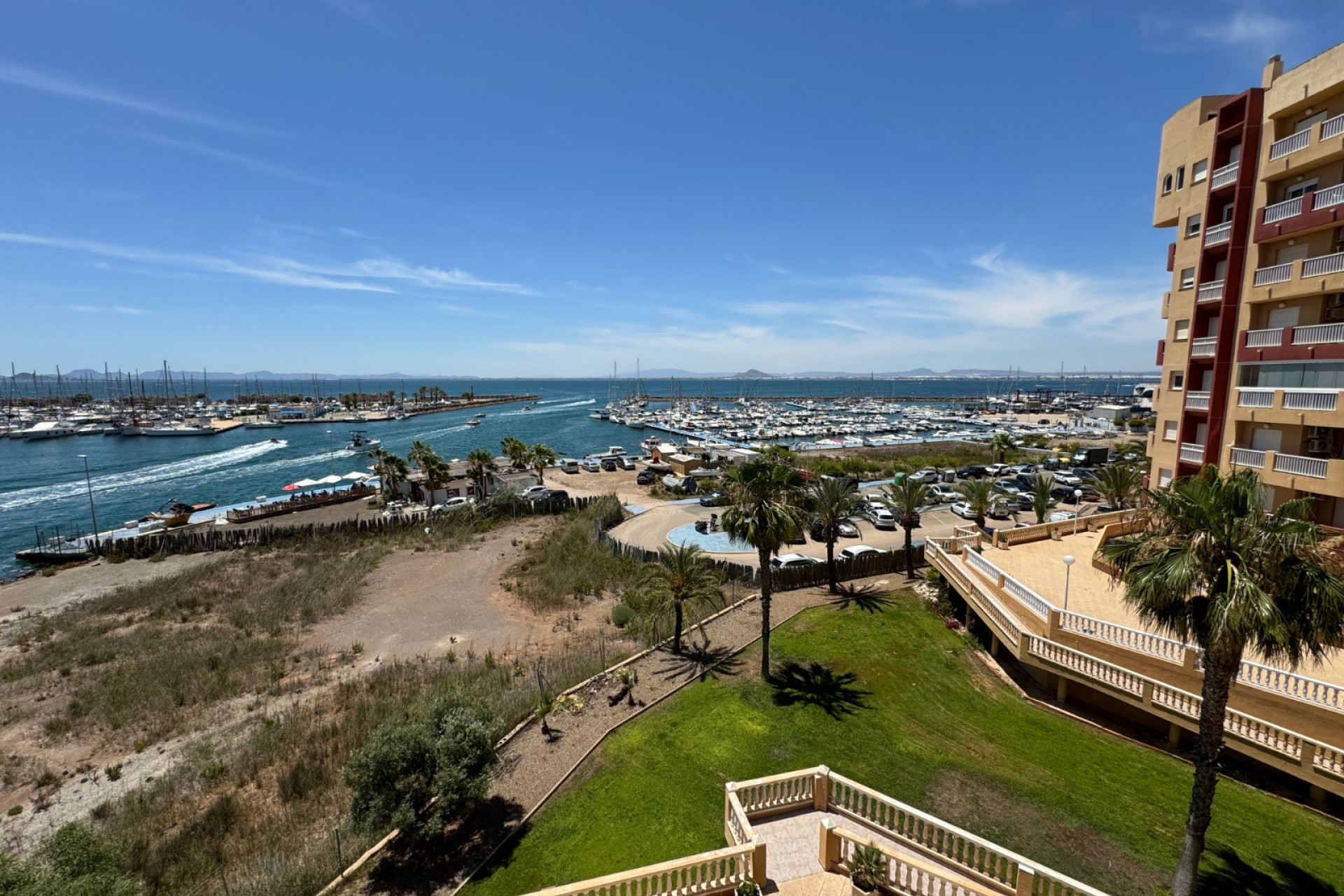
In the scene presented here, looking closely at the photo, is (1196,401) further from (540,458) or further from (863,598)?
(540,458)

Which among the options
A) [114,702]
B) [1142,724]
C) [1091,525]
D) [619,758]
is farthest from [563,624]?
[1091,525]

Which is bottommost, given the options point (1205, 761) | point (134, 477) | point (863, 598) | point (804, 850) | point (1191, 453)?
point (134, 477)

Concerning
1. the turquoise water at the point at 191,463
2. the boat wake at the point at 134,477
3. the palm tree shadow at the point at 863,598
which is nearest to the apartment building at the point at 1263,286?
the palm tree shadow at the point at 863,598

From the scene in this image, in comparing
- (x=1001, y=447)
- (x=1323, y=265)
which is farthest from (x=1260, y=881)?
(x=1001, y=447)

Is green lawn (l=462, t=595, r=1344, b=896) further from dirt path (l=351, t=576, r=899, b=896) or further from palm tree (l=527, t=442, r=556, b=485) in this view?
palm tree (l=527, t=442, r=556, b=485)

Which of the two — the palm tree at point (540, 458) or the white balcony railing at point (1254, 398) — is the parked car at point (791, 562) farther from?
the palm tree at point (540, 458)

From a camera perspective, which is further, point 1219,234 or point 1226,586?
point 1219,234
